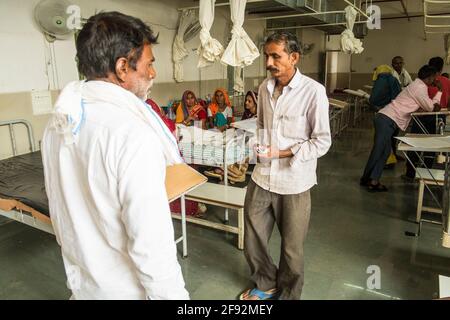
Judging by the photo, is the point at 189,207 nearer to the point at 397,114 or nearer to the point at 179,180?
the point at 179,180

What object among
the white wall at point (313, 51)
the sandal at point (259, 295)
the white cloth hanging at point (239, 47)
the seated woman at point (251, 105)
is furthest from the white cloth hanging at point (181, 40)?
the white wall at point (313, 51)

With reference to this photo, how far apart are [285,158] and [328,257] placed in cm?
121

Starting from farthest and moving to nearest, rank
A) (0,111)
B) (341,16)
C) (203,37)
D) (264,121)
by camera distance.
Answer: (341,16)
(203,37)
(0,111)
(264,121)

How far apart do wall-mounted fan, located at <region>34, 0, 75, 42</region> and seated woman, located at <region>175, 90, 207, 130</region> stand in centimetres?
181

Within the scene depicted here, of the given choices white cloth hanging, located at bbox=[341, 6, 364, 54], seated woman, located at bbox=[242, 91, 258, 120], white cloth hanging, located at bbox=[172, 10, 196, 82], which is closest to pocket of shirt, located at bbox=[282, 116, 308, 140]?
seated woman, located at bbox=[242, 91, 258, 120]

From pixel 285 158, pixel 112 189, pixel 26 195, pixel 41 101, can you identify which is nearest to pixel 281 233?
pixel 285 158

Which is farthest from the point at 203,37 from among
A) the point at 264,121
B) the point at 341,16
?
the point at 341,16

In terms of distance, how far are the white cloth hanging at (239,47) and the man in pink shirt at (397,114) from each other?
67.3 inches

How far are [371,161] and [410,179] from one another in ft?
2.55

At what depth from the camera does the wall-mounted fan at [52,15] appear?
11.3 ft

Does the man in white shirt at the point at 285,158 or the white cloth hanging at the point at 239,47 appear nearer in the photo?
the man in white shirt at the point at 285,158

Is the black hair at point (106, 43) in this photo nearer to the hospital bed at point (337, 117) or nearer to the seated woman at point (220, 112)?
the seated woman at point (220, 112)

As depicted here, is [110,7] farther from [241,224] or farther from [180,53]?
[241,224]

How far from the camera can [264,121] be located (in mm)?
1918
